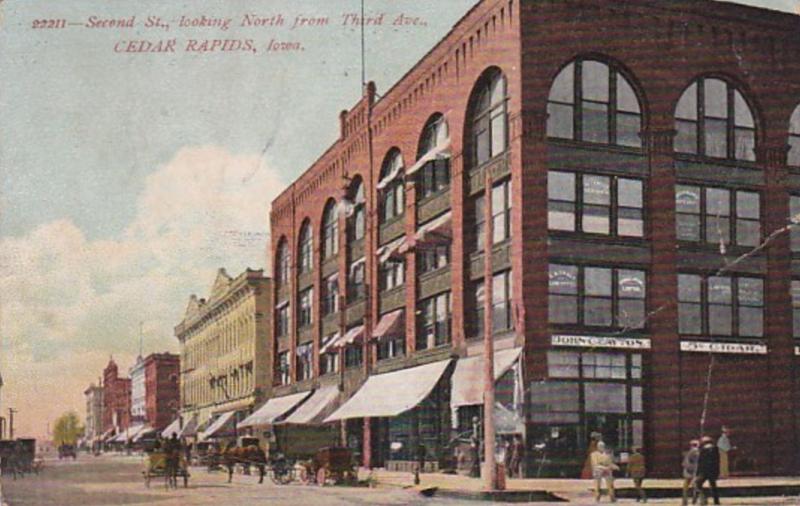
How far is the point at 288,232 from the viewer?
63.4 m

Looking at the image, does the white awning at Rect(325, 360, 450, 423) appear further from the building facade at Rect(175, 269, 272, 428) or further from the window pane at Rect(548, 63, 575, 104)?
the building facade at Rect(175, 269, 272, 428)

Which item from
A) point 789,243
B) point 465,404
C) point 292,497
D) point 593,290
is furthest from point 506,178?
point 292,497

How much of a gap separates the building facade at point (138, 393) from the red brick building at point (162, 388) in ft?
13.9

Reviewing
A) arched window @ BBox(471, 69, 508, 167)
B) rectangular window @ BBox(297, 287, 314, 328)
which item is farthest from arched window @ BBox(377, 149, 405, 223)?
rectangular window @ BBox(297, 287, 314, 328)

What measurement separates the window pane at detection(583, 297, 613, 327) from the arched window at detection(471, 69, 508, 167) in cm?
537

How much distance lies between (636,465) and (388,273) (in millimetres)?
21418

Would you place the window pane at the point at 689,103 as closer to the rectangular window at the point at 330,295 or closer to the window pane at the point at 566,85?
the window pane at the point at 566,85

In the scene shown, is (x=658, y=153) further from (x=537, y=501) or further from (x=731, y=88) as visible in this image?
(x=537, y=501)

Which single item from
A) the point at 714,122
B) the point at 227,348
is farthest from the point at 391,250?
the point at 227,348

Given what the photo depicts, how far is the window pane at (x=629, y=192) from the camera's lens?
35938mm

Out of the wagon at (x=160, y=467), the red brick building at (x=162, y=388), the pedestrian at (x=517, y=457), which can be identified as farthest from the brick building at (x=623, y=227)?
the red brick building at (x=162, y=388)

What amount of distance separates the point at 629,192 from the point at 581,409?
6.80 meters

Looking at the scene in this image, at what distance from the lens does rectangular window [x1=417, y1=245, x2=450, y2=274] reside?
4156 centimetres

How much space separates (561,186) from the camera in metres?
35.3
